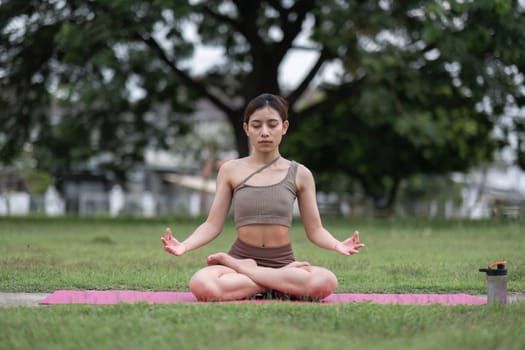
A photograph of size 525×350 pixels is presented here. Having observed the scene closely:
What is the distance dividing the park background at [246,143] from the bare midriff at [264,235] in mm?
844

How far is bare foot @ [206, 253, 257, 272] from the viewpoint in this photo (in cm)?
537

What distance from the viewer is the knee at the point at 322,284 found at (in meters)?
5.16

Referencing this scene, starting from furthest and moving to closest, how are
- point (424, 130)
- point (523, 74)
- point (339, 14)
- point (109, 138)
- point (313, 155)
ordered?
point (313, 155) → point (109, 138) → point (523, 74) → point (424, 130) → point (339, 14)

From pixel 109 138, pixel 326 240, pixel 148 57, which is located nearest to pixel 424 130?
pixel 148 57

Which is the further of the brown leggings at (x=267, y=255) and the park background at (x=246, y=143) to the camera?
the brown leggings at (x=267, y=255)

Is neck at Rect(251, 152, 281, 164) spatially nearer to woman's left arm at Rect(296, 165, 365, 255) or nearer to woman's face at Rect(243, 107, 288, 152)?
woman's face at Rect(243, 107, 288, 152)

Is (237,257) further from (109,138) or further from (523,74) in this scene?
(109,138)

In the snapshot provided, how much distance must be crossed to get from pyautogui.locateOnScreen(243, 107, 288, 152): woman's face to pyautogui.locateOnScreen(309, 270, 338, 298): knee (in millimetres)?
1092

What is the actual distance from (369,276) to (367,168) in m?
Answer: 23.9

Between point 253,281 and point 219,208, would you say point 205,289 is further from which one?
point 219,208

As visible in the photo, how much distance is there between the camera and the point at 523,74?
769 inches

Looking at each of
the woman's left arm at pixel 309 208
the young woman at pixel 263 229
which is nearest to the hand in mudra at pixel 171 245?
the young woman at pixel 263 229

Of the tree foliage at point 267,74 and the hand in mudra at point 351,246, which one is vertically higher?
the tree foliage at point 267,74

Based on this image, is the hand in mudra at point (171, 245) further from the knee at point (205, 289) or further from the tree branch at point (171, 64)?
the tree branch at point (171, 64)
